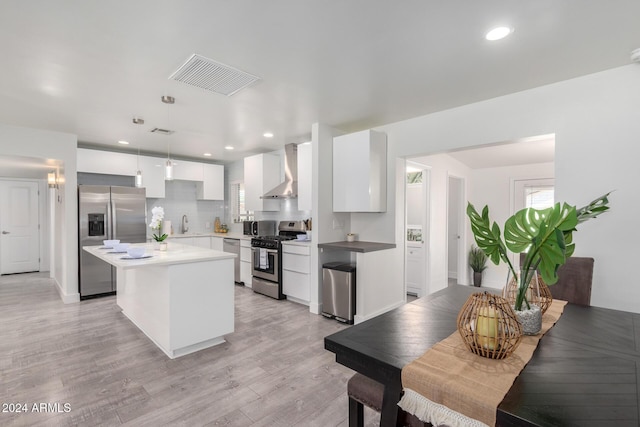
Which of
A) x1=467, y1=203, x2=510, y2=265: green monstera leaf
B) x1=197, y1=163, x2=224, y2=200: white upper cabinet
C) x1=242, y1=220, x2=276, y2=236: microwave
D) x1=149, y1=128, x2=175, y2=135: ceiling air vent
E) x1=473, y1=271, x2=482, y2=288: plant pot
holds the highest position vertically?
x1=149, y1=128, x2=175, y2=135: ceiling air vent

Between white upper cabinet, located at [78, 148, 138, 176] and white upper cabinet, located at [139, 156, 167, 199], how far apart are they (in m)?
0.16

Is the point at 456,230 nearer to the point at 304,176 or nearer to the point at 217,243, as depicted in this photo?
the point at 304,176

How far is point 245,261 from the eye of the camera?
17.4 feet

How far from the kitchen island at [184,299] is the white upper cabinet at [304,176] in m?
1.72

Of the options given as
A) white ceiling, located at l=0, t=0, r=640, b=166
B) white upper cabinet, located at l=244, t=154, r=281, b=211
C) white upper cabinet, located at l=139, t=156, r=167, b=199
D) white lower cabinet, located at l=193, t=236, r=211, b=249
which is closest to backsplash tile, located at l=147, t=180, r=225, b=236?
white upper cabinet, located at l=139, t=156, r=167, b=199

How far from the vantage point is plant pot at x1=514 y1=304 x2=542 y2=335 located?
1283mm

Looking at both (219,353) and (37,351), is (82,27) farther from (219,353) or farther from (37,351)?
(37,351)

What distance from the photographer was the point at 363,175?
379cm

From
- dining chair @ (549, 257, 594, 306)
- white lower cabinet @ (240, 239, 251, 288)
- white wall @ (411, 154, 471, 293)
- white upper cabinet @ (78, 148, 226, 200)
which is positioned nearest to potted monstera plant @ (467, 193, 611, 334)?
dining chair @ (549, 257, 594, 306)

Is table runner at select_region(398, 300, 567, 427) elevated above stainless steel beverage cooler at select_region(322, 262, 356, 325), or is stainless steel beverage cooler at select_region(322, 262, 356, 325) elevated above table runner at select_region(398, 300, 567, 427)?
table runner at select_region(398, 300, 567, 427)

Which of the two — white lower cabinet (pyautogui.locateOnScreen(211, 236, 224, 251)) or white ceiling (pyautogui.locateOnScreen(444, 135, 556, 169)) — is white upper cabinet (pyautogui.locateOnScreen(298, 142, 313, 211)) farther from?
white lower cabinet (pyautogui.locateOnScreen(211, 236, 224, 251))

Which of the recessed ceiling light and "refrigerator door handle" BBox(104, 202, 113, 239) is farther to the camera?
"refrigerator door handle" BBox(104, 202, 113, 239)

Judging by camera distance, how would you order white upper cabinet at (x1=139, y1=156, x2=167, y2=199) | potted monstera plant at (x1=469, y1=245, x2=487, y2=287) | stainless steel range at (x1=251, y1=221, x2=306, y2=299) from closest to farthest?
stainless steel range at (x1=251, y1=221, x2=306, y2=299)
potted monstera plant at (x1=469, y1=245, x2=487, y2=287)
white upper cabinet at (x1=139, y1=156, x2=167, y2=199)

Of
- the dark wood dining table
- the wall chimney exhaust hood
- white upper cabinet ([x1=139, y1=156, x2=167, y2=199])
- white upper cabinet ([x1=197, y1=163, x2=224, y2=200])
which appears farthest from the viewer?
white upper cabinet ([x1=197, y1=163, x2=224, y2=200])
